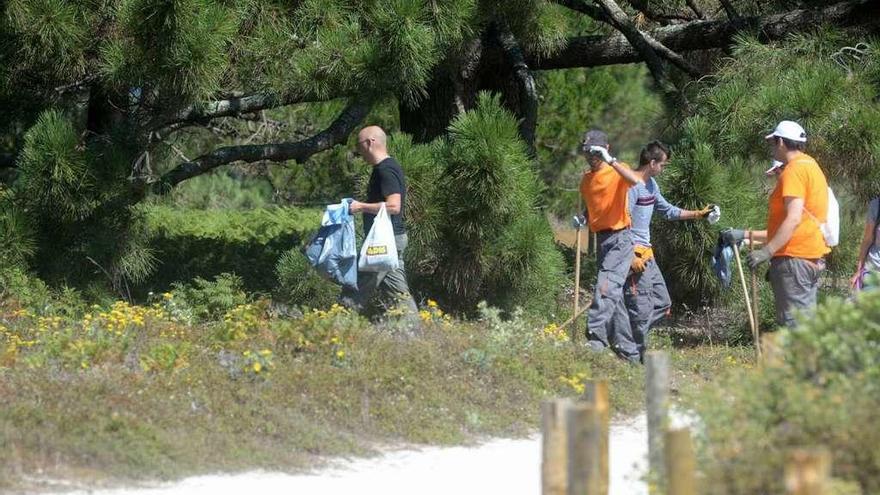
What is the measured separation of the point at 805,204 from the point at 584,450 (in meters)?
3.89

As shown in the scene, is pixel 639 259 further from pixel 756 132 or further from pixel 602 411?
pixel 602 411

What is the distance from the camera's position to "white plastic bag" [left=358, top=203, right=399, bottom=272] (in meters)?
8.10

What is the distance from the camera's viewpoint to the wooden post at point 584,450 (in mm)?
3832

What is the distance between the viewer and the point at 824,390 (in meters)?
4.19

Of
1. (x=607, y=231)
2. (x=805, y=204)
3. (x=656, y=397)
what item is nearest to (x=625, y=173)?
(x=607, y=231)

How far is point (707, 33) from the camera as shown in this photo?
36.1 feet

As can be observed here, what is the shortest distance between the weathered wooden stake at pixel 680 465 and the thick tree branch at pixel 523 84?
7433 millimetres

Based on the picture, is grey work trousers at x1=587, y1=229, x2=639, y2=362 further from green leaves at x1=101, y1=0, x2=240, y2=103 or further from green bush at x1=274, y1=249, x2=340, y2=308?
green leaves at x1=101, y1=0, x2=240, y2=103

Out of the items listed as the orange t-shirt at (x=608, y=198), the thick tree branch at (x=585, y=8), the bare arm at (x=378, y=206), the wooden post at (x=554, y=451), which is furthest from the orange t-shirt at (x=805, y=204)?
the thick tree branch at (x=585, y=8)

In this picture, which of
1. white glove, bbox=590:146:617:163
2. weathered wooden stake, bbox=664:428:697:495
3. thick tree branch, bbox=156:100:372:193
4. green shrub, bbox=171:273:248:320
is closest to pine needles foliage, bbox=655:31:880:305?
white glove, bbox=590:146:617:163

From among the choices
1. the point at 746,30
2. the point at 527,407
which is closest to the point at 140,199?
the point at 527,407

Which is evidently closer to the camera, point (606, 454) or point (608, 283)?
point (606, 454)

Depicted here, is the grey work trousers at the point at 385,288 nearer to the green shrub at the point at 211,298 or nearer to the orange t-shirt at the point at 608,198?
the orange t-shirt at the point at 608,198

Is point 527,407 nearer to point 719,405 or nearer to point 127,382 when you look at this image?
point 127,382
